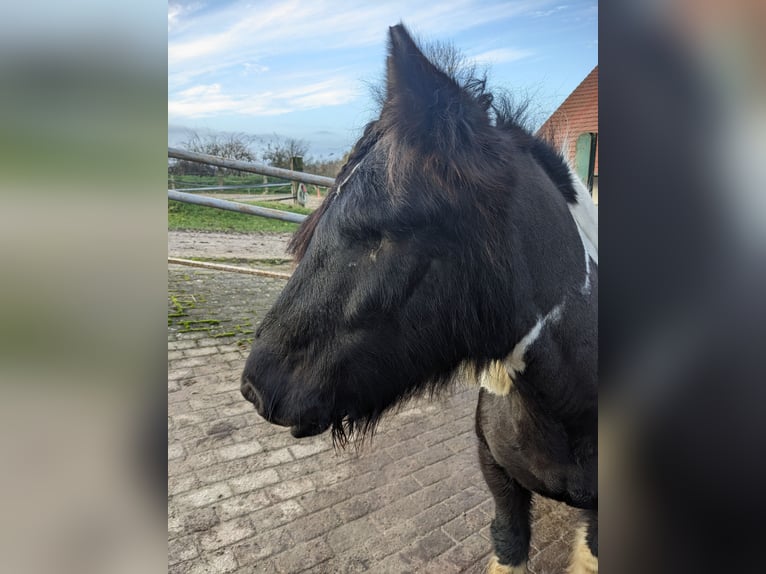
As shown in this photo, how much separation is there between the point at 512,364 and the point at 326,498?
1.48 metres

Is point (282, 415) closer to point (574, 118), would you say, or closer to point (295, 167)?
point (574, 118)

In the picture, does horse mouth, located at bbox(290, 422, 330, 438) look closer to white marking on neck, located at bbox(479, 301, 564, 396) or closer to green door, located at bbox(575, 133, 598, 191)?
white marking on neck, located at bbox(479, 301, 564, 396)

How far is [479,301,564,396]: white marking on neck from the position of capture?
1.14 m

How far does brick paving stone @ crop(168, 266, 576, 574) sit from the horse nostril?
1.70 ft

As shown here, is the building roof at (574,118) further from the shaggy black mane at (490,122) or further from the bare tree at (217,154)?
the bare tree at (217,154)

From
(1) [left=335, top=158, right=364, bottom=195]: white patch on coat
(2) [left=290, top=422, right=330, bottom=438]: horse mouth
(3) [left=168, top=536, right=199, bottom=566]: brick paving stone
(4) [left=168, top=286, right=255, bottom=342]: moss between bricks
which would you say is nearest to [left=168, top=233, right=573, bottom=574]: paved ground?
(3) [left=168, top=536, right=199, bottom=566]: brick paving stone

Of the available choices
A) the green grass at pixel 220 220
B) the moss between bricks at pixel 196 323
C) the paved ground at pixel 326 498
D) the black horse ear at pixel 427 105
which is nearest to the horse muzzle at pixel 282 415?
the black horse ear at pixel 427 105

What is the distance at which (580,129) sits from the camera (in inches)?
43.7

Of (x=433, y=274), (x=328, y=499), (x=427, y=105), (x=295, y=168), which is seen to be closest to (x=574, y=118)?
(x=427, y=105)

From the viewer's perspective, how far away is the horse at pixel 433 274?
3.42 feet

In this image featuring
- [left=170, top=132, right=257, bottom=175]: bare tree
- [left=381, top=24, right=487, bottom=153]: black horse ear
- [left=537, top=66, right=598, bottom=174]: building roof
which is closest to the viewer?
[left=537, top=66, right=598, bottom=174]: building roof

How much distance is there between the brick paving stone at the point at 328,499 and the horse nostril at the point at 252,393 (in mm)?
519
